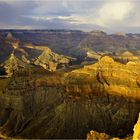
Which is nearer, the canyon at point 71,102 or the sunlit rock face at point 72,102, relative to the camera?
the canyon at point 71,102

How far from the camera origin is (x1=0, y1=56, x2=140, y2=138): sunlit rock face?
3895 inches

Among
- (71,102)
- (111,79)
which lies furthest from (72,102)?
(111,79)

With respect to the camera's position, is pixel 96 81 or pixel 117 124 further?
pixel 96 81

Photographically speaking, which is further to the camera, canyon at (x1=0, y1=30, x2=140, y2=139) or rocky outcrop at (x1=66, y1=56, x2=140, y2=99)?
rocky outcrop at (x1=66, y1=56, x2=140, y2=99)

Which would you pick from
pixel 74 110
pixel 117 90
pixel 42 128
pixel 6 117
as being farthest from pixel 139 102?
pixel 6 117

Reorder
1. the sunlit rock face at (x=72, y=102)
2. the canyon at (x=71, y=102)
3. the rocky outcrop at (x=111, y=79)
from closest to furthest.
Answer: the canyon at (x=71, y=102)
the sunlit rock face at (x=72, y=102)
the rocky outcrop at (x=111, y=79)

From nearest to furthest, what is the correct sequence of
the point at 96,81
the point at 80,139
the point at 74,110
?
the point at 80,139 < the point at 74,110 < the point at 96,81

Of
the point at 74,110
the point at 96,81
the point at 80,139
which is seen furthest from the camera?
the point at 96,81

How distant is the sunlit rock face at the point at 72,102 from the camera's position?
98938mm

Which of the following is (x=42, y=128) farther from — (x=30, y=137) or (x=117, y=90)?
(x=117, y=90)

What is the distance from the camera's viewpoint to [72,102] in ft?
341

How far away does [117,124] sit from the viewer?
3905 inches

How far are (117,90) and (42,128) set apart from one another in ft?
64.7

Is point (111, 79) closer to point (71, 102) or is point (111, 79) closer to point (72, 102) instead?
point (72, 102)
